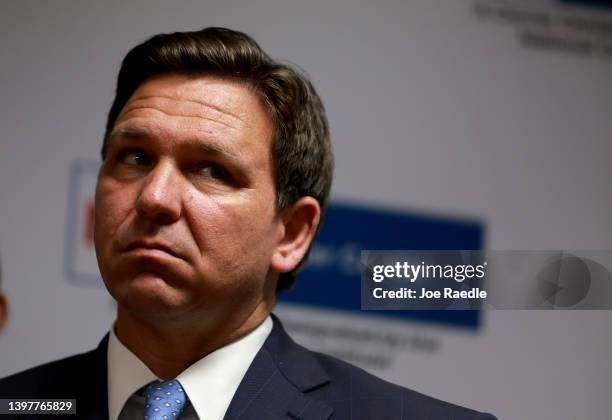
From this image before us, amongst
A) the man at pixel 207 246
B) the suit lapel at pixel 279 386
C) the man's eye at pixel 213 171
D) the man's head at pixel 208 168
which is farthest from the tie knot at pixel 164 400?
the man's eye at pixel 213 171

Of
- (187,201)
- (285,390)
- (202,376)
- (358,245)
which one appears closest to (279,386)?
(285,390)

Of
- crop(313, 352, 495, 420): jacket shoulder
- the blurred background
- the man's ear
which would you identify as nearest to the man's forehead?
Answer: the man's ear

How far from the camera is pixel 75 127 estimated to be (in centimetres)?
306

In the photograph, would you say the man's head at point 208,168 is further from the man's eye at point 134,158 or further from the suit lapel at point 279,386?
the suit lapel at point 279,386

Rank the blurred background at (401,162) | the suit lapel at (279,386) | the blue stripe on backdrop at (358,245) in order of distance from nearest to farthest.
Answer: the suit lapel at (279,386) < the blurred background at (401,162) < the blue stripe on backdrop at (358,245)

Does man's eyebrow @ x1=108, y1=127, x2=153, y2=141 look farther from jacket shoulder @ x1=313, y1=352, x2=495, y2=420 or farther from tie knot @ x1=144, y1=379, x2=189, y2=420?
jacket shoulder @ x1=313, y1=352, x2=495, y2=420

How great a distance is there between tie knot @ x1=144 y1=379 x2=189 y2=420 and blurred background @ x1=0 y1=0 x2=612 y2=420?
1.00 m

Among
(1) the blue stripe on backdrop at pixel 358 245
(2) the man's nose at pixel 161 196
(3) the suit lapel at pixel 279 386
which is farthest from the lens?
(1) the blue stripe on backdrop at pixel 358 245

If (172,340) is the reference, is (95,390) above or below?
below

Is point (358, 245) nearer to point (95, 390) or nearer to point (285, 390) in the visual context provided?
point (285, 390)

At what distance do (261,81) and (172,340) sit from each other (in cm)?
63

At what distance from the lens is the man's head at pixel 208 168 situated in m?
1.96

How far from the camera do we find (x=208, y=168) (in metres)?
2.05

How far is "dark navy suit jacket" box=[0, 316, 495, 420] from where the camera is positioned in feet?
6.73
